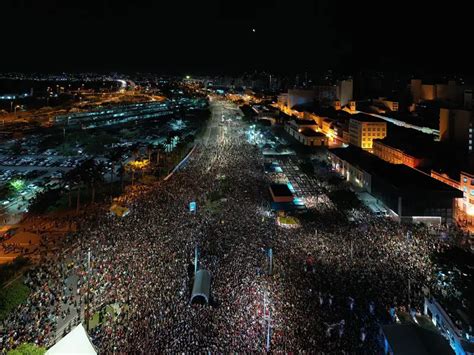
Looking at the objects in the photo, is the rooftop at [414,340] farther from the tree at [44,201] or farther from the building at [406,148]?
the building at [406,148]

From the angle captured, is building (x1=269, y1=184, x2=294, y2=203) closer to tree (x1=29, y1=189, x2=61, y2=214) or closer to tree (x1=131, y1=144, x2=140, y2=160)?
tree (x1=29, y1=189, x2=61, y2=214)

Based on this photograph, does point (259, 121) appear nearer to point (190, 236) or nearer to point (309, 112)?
point (309, 112)

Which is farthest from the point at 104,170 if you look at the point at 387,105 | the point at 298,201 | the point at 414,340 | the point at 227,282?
the point at 387,105

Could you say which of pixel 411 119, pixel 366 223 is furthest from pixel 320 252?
pixel 411 119

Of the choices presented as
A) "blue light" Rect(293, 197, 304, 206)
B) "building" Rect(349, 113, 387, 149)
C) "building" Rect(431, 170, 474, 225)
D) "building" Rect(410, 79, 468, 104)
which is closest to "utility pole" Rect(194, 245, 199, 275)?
"blue light" Rect(293, 197, 304, 206)

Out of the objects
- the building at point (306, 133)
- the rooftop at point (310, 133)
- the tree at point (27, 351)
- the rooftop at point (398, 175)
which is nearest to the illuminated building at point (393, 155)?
the rooftop at point (398, 175)

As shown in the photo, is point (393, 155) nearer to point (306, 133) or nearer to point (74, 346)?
point (306, 133)

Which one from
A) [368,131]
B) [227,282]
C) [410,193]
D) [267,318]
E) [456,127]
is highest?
[456,127]

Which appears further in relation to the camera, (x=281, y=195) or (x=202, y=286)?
(x=281, y=195)
